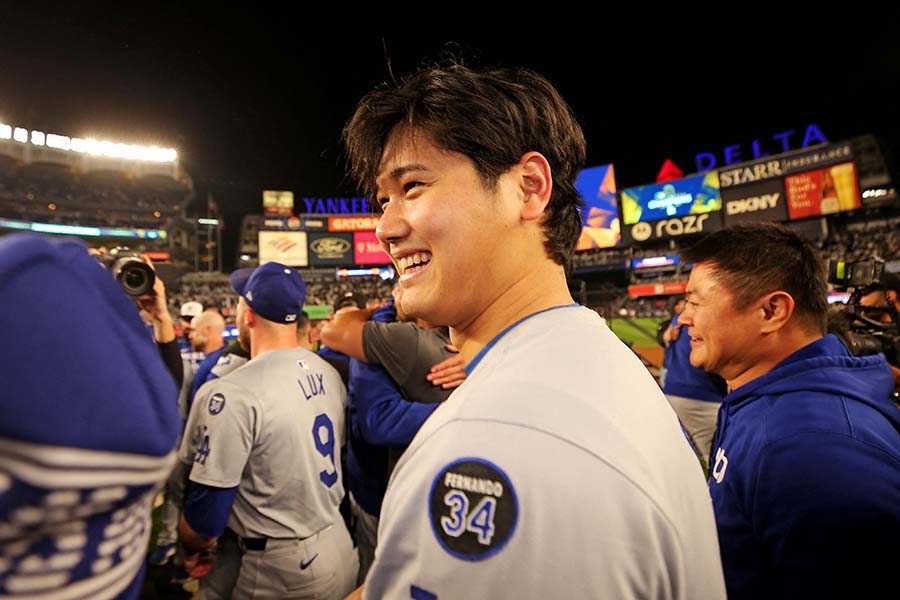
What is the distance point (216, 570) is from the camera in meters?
2.89

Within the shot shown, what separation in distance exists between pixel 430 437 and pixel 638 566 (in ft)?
1.34

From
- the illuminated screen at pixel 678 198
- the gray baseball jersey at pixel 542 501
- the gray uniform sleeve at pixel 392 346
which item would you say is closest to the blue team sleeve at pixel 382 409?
the gray uniform sleeve at pixel 392 346

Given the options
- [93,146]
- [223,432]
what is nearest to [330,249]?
[93,146]

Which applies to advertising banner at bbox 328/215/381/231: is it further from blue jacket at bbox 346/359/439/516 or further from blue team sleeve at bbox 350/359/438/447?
blue team sleeve at bbox 350/359/438/447

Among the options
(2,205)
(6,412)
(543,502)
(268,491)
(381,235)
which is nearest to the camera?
(6,412)

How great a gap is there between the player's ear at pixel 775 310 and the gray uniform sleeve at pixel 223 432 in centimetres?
271

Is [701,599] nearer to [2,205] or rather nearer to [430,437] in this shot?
[430,437]

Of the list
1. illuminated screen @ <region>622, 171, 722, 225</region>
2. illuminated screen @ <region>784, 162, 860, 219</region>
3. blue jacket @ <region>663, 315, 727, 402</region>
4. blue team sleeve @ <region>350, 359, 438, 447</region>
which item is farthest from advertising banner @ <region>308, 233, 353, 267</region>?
blue team sleeve @ <region>350, 359, 438, 447</region>

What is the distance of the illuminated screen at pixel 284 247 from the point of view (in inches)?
1596

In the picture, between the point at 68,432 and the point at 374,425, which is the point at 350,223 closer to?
the point at 374,425

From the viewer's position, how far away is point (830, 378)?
1.80 meters

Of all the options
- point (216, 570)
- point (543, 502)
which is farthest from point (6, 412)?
point (216, 570)

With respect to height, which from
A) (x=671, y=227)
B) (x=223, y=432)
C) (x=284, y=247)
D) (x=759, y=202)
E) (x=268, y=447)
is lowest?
(x=268, y=447)

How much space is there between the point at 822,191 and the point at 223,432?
39.9 meters
